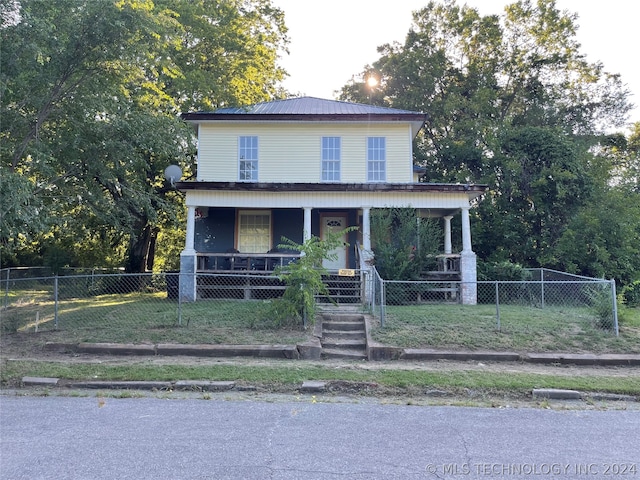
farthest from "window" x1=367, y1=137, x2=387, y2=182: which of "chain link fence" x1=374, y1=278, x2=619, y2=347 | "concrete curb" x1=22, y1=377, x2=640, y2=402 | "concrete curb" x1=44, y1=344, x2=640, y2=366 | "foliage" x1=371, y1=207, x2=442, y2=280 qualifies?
"concrete curb" x1=22, y1=377, x2=640, y2=402

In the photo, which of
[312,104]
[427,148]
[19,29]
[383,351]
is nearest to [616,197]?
[427,148]

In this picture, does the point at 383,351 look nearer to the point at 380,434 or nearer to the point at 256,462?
the point at 380,434

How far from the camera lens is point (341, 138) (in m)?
17.1

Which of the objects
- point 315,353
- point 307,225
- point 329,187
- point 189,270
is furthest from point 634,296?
point 189,270

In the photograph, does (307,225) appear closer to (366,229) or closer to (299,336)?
(366,229)

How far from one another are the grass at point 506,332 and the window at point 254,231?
7.30 m

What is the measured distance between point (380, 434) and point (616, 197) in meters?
17.1

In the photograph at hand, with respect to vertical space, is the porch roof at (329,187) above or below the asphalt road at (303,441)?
above

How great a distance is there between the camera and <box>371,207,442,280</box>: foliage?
44.0 feet

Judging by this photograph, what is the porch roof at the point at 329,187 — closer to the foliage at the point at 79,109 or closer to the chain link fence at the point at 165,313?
the foliage at the point at 79,109

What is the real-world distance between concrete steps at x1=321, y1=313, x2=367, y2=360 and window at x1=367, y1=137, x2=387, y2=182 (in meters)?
7.41

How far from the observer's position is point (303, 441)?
4738 millimetres

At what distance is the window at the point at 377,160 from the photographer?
16906 millimetres

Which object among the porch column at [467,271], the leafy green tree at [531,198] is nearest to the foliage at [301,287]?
the porch column at [467,271]
